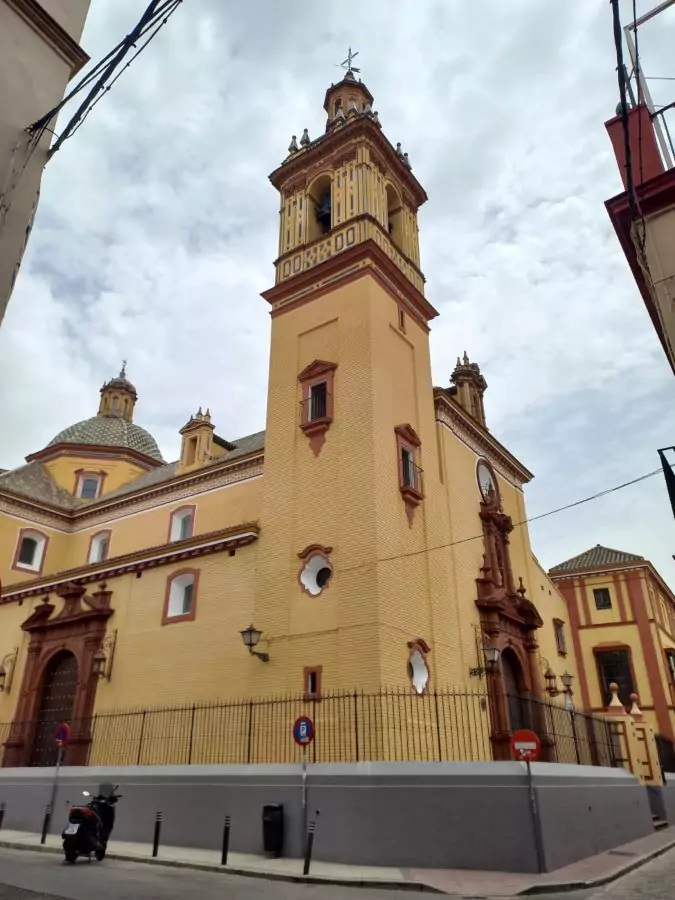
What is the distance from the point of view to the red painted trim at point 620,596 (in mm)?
30247

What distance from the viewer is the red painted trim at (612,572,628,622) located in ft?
99.2

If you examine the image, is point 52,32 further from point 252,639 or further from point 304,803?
point 304,803

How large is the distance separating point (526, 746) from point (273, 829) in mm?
4940

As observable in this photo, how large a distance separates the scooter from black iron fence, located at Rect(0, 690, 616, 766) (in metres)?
3.05

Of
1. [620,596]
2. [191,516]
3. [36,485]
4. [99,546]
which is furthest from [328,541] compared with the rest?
[36,485]

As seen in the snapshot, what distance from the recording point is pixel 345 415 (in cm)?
1897

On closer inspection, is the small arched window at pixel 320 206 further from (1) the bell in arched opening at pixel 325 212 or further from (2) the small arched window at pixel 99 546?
(2) the small arched window at pixel 99 546

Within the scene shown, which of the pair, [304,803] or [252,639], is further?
[252,639]

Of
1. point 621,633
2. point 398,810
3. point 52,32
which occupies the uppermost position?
point 52,32

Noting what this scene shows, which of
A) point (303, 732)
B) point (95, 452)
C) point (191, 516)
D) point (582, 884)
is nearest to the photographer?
point (582, 884)

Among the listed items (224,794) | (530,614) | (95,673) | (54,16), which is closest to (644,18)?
(54,16)

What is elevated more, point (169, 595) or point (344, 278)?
point (344, 278)

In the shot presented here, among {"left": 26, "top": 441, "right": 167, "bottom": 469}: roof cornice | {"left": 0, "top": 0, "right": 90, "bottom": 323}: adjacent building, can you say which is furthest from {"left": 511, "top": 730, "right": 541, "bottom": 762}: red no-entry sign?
{"left": 26, "top": 441, "right": 167, "bottom": 469}: roof cornice

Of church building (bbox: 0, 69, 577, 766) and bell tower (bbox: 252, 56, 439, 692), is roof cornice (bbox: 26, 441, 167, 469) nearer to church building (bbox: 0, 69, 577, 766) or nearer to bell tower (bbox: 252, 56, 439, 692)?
church building (bbox: 0, 69, 577, 766)
